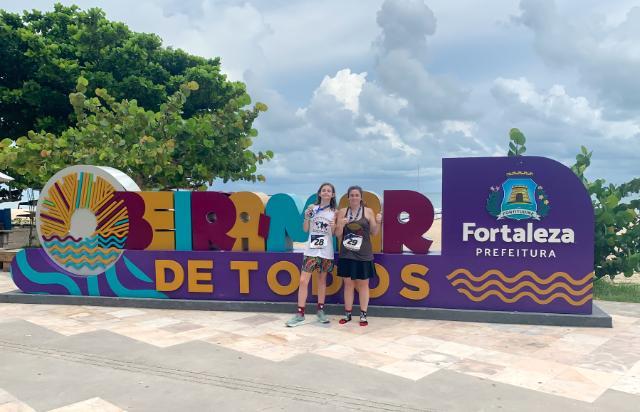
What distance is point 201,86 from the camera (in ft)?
69.5

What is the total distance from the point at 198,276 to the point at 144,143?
5911mm

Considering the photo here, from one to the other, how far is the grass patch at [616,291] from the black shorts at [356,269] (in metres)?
4.70

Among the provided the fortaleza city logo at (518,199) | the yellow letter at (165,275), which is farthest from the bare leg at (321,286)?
the fortaleza city logo at (518,199)

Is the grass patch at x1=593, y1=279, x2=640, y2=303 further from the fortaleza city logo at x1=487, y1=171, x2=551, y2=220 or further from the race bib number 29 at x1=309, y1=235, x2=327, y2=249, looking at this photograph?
the race bib number 29 at x1=309, y1=235, x2=327, y2=249

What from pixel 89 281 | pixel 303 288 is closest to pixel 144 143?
pixel 89 281

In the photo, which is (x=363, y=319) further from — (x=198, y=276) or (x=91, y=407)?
(x=91, y=407)

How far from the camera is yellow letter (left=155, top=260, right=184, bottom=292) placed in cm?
772

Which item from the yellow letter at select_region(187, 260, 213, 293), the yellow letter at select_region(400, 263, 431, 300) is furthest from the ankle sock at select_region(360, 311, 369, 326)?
the yellow letter at select_region(187, 260, 213, 293)

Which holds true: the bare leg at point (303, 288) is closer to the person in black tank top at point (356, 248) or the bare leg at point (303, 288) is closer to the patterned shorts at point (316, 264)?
the patterned shorts at point (316, 264)

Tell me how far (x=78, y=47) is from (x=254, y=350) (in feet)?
57.2

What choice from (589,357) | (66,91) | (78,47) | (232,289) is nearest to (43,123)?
(66,91)

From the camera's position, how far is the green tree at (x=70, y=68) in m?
18.2

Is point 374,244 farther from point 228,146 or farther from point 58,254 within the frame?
point 228,146

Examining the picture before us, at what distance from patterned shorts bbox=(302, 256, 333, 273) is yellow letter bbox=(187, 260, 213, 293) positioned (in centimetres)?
170
